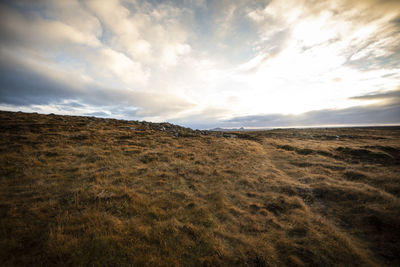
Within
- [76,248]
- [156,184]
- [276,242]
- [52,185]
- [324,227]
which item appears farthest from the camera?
[156,184]

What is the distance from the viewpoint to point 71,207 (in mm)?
7996

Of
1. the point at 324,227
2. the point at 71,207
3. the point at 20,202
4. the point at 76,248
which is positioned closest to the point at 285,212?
the point at 324,227

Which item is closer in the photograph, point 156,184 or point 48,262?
point 48,262

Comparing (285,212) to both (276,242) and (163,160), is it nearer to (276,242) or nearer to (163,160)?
(276,242)

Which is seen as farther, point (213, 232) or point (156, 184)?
point (156, 184)

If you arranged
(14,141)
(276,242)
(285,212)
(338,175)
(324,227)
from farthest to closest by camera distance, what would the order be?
(14,141)
(338,175)
(285,212)
(324,227)
(276,242)

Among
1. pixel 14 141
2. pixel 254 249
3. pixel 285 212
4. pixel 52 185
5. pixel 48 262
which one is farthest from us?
pixel 14 141

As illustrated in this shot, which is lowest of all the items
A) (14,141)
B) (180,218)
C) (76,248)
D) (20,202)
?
(180,218)

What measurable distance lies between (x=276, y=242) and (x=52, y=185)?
14.9m

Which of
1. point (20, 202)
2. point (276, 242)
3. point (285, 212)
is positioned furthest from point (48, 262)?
point (285, 212)

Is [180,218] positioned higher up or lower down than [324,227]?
higher up

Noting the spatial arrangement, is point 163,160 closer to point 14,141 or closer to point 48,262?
point 48,262

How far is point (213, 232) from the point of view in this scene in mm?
7332

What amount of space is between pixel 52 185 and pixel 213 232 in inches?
465
